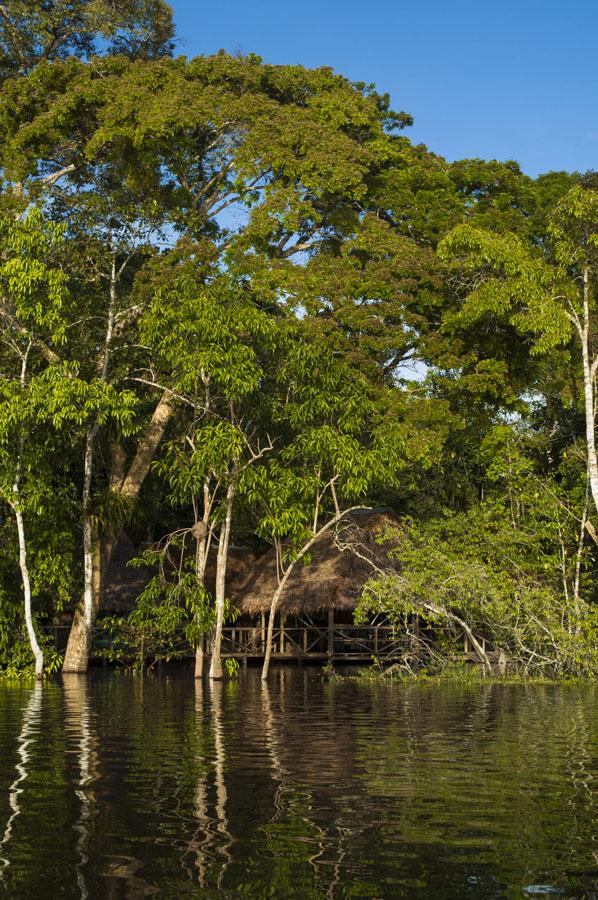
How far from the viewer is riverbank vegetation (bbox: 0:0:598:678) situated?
826 inches

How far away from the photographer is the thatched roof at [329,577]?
93.3ft

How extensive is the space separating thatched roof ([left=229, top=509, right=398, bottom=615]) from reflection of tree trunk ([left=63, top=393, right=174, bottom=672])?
5589 millimetres

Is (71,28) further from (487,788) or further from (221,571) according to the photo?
(487,788)

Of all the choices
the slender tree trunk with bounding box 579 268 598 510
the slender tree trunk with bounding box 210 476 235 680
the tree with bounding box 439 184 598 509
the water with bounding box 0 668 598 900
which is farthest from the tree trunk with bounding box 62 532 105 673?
the slender tree trunk with bounding box 579 268 598 510

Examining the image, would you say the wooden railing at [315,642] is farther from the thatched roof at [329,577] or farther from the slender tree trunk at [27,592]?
the slender tree trunk at [27,592]

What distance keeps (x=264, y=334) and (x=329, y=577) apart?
9561mm

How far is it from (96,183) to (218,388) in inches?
295

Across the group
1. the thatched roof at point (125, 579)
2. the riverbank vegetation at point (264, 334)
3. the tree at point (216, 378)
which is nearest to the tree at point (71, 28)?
the riverbank vegetation at point (264, 334)

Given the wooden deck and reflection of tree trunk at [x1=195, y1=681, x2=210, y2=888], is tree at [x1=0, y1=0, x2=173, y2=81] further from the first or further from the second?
reflection of tree trunk at [x1=195, y1=681, x2=210, y2=888]

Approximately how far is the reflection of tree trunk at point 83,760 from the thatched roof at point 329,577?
31.1 ft

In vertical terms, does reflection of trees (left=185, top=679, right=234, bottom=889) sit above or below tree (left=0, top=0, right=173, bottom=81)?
below

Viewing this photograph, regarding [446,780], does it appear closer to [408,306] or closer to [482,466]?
[408,306]

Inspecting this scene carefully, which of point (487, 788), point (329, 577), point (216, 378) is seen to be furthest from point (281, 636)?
point (487, 788)

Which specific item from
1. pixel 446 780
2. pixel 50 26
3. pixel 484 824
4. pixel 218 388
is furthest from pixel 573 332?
pixel 484 824
